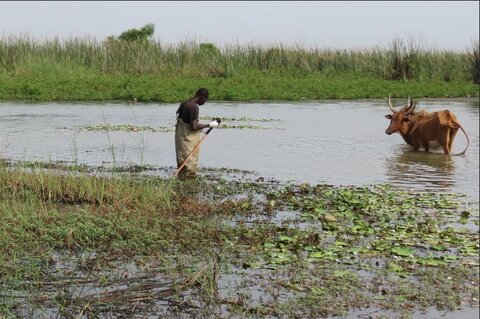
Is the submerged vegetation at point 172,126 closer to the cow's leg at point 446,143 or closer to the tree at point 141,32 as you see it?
the cow's leg at point 446,143

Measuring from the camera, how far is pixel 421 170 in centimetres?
1189

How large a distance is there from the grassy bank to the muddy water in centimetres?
265

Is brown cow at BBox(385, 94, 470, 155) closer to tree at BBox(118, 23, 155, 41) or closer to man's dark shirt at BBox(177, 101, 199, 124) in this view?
man's dark shirt at BBox(177, 101, 199, 124)

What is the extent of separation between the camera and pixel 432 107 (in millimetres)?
22984

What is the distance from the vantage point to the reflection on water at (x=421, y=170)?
1065cm

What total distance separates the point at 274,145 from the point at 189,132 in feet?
13.0

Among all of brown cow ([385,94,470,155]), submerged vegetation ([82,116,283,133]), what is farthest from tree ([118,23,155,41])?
brown cow ([385,94,470,155])

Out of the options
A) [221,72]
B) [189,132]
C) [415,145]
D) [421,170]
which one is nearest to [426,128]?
[415,145]

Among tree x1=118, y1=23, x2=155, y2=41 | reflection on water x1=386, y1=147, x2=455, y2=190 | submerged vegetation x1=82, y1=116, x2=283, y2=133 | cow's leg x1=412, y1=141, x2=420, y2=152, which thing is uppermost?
tree x1=118, y1=23, x2=155, y2=41

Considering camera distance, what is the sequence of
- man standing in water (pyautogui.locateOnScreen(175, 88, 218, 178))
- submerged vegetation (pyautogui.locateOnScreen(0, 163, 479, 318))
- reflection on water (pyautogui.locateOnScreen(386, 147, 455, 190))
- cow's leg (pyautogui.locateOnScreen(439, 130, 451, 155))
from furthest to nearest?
cow's leg (pyautogui.locateOnScreen(439, 130, 451, 155))
reflection on water (pyautogui.locateOnScreen(386, 147, 455, 190))
man standing in water (pyautogui.locateOnScreen(175, 88, 218, 178))
submerged vegetation (pyautogui.locateOnScreen(0, 163, 479, 318))

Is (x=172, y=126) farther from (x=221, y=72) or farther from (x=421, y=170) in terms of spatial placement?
(x=221, y=72)

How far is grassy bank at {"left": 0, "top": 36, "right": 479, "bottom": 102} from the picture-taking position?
24.6m

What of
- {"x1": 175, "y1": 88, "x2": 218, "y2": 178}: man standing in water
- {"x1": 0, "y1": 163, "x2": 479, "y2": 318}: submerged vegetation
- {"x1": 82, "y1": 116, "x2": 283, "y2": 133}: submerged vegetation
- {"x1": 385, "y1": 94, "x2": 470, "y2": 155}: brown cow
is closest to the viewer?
{"x1": 0, "y1": 163, "x2": 479, "y2": 318}: submerged vegetation

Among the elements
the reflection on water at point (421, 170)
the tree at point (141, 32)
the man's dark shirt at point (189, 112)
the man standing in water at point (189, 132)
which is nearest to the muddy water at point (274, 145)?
the reflection on water at point (421, 170)
